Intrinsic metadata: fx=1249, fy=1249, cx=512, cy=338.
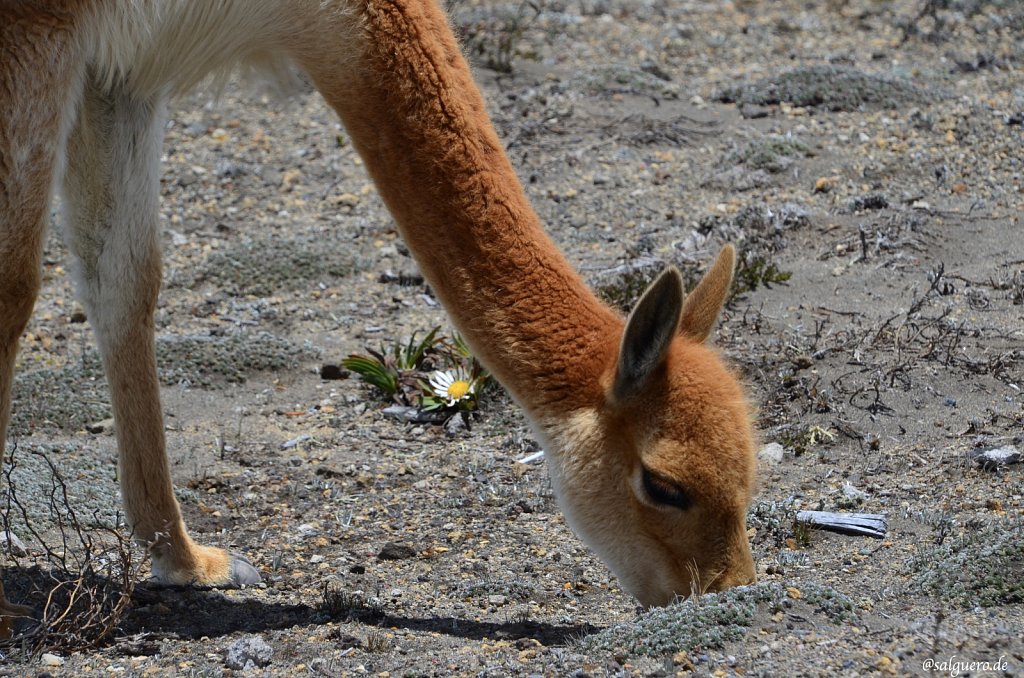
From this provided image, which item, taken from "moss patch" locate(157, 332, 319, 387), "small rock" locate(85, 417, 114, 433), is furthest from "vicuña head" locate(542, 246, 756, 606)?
"moss patch" locate(157, 332, 319, 387)

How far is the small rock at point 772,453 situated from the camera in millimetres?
6500

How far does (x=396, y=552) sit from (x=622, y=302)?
2703mm

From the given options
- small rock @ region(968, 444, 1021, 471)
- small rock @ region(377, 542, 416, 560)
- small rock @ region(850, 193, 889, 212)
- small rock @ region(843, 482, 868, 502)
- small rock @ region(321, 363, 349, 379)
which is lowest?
small rock @ region(968, 444, 1021, 471)

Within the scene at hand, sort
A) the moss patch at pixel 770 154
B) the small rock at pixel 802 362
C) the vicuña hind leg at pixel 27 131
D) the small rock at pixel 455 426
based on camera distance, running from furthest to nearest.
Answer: the moss patch at pixel 770 154, the small rock at pixel 455 426, the small rock at pixel 802 362, the vicuña hind leg at pixel 27 131

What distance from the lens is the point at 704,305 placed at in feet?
16.3

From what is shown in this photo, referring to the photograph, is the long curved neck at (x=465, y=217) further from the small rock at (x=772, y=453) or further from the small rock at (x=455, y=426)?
the small rock at (x=455, y=426)

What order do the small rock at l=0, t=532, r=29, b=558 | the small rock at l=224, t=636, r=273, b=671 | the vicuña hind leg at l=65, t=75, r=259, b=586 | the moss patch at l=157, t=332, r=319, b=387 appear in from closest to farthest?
the small rock at l=224, t=636, r=273, b=671
the vicuña hind leg at l=65, t=75, r=259, b=586
the small rock at l=0, t=532, r=29, b=558
the moss patch at l=157, t=332, r=319, b=387

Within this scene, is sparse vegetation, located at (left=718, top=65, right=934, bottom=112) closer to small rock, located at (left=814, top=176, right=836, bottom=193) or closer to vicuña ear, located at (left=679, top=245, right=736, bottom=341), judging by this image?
small rock, located at (left=814, top=176, right=836, bottom=193)

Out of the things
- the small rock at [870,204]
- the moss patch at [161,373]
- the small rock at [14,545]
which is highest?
the moss patch at [161,373]

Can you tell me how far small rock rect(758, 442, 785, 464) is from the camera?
6.50m

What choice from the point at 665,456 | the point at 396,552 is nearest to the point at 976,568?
the point at 665,456

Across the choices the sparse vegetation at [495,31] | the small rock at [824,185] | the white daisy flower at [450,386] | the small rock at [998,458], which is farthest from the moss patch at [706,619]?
the sparse vegetation at [495,31]

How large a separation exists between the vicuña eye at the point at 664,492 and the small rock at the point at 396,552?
165 cm

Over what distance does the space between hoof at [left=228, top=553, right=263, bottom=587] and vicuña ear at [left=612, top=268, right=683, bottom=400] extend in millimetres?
2055
